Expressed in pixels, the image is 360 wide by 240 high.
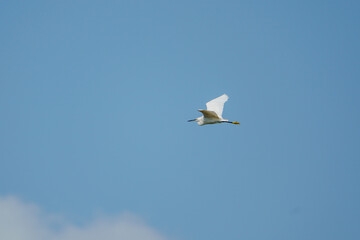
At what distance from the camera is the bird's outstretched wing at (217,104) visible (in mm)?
33375

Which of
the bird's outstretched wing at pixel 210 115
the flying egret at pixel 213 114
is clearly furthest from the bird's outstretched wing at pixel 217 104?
the bird's outstretched wing at pixel 210 115

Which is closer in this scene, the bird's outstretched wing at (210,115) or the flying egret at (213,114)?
the bird's outstretched wing at (210,115)

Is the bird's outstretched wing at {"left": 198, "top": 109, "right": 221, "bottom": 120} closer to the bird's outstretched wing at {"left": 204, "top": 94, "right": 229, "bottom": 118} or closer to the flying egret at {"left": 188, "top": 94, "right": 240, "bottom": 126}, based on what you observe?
the flying egret at {"left": 188, "top": 94, "right": 240, "bottom": 126}

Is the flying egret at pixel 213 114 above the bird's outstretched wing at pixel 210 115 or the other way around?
above

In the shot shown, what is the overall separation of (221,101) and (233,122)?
2.19 m

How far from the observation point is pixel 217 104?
110 ft

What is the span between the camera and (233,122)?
105ft

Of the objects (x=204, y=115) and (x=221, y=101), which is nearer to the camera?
(x=204, y=115)

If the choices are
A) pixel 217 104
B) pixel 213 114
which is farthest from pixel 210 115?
pixel 217 104

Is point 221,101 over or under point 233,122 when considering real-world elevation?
over

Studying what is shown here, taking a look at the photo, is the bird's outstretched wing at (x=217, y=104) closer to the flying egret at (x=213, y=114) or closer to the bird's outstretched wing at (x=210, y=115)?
the flying egret at (x=213, y=114)

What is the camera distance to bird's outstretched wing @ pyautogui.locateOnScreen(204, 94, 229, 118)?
33.4 meters

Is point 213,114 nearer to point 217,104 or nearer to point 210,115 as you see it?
point 210,115

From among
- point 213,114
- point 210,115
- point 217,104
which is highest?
point 217,104
